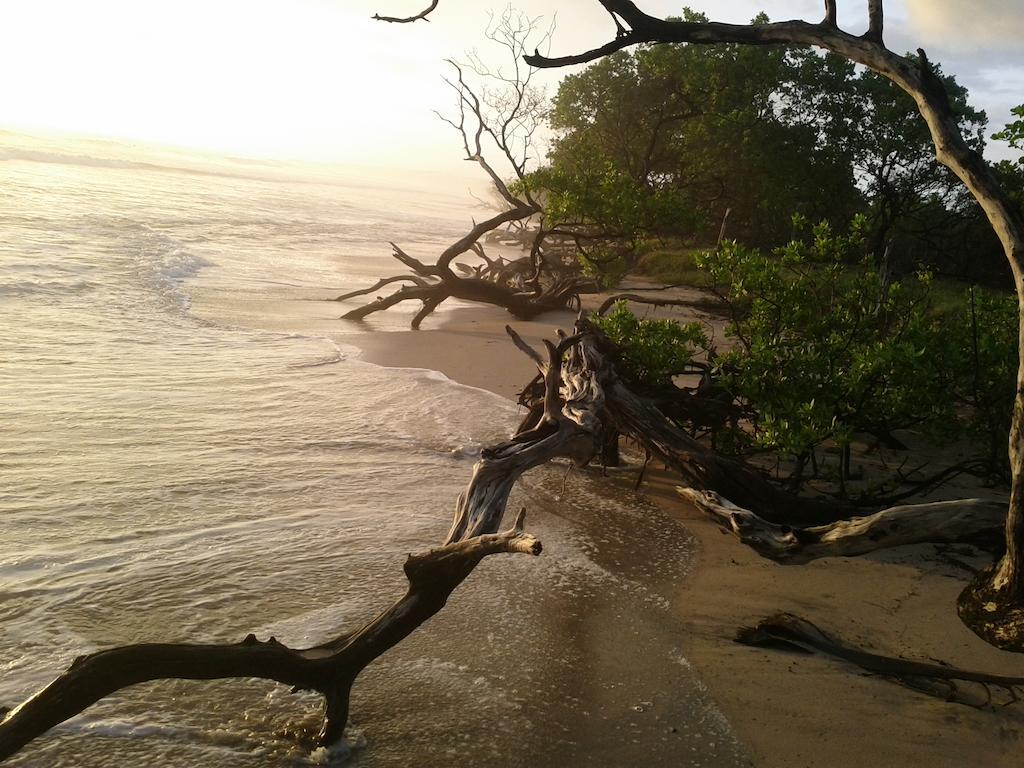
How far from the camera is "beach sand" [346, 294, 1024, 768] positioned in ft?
13.3

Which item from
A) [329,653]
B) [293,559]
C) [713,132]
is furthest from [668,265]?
[329,653]

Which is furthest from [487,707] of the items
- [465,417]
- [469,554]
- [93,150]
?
[93,150]

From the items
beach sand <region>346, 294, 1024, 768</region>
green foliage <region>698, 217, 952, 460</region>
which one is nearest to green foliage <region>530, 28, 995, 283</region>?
green foliage <region>698, 217, 952, 460</region>

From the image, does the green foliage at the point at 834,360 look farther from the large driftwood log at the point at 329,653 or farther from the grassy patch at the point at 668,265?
the grassy patch at the point at 668,265

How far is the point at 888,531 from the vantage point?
423 cm

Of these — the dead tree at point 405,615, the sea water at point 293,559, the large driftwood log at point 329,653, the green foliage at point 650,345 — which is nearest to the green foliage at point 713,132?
the sea water at point 293,559

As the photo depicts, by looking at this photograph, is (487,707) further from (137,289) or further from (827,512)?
(137,289)

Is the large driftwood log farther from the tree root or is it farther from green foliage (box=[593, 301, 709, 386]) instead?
green foliage (box=[593, 301, 709, 386])

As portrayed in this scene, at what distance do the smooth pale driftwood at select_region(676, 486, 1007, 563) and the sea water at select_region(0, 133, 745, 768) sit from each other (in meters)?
0.90

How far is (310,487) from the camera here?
7.18 meters

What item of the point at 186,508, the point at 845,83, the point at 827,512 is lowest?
the point at 186,508

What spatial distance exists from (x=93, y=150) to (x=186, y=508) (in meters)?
57.2

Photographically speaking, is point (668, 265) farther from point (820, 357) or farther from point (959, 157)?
point (959, 157)

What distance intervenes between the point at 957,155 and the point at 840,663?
2782mm
